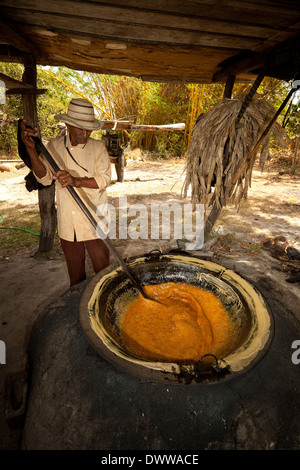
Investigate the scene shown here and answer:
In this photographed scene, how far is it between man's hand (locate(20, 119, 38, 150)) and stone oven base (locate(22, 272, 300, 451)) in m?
1.94

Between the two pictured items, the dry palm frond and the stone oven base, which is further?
the dry palm frond

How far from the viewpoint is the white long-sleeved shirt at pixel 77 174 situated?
2.50 metres

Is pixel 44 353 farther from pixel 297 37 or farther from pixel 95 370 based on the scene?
pixel 297 37

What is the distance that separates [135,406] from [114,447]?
0.59 feet

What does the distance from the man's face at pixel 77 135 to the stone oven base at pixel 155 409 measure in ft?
6.82

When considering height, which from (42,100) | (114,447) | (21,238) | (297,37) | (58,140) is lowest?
(21,238)

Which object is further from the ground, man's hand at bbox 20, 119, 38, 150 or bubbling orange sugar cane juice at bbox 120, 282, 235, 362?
man's hand at bbox 20, 119, 38, 150

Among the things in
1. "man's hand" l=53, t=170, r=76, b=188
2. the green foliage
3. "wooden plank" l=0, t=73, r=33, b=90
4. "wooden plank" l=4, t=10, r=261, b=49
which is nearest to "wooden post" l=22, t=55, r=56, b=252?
"wooden plank" l=0, t=73, r=33, b=90

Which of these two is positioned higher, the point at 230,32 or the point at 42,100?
the point at 42,100

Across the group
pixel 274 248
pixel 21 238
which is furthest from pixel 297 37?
pixel 21 238

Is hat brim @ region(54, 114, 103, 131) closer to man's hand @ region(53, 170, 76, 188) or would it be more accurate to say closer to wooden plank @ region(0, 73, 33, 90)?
man's hand @ region(53, 170, 76, 188)

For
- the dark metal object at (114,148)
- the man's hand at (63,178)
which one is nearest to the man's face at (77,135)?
the man's hand at (63,178)

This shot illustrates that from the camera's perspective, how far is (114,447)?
1039 mm

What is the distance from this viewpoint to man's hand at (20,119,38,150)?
7.01ft
